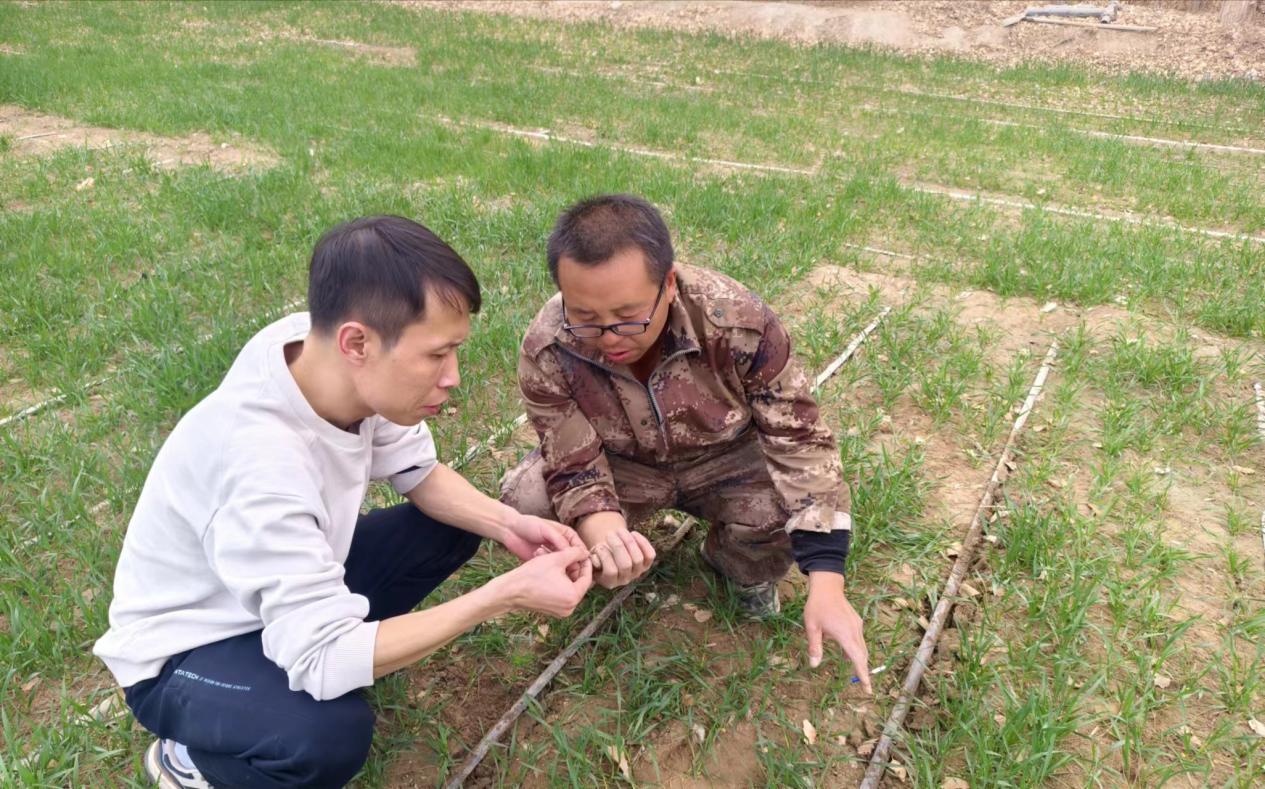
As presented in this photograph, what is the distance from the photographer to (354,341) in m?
1.83

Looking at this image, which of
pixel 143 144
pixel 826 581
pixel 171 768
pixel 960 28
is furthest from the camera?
pixel 960 28

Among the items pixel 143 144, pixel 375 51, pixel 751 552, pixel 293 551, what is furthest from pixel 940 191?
pixel 375 51

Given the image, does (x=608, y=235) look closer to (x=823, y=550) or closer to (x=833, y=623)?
(x=823, y=550)

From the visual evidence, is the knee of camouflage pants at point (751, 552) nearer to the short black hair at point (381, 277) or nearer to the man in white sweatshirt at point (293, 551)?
the man in white sweatshirt at point (293, 551)

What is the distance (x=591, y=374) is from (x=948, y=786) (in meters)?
1.47

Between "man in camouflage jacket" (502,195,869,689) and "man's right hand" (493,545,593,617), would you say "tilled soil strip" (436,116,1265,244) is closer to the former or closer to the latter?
"man in camouflage jacket" (502,195,869,689)

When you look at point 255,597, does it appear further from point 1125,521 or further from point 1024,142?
point 1024,142

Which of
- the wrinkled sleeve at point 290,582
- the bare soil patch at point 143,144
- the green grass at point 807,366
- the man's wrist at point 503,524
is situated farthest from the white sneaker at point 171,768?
the bare soil patch at point 143,144

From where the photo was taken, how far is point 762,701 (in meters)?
2.46

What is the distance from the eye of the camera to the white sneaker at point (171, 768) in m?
2.05

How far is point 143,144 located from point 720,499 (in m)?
7.09

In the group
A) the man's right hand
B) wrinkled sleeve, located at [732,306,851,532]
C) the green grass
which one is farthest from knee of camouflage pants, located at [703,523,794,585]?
the man's right hand

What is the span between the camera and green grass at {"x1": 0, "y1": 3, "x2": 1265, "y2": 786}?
94.7 inches

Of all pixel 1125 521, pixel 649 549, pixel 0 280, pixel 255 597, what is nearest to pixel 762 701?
pixel 649 549
